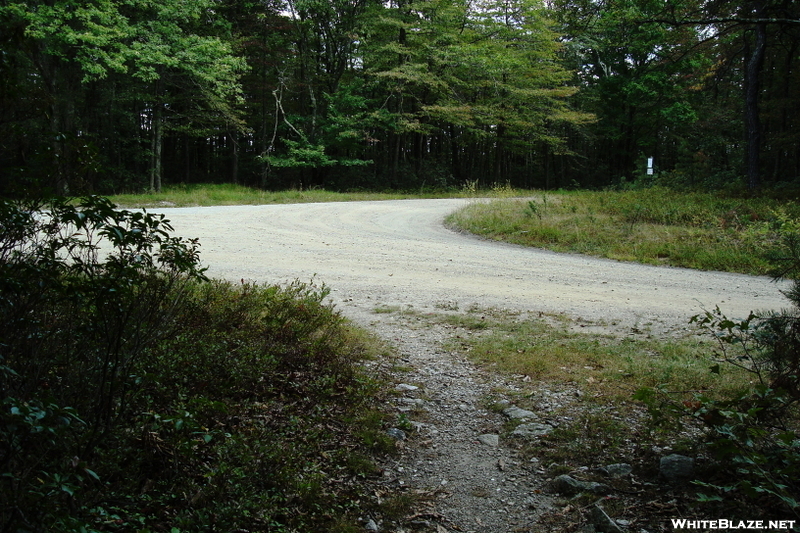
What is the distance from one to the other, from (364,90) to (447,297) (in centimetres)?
2448

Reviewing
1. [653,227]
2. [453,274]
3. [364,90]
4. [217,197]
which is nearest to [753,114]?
[653,227]

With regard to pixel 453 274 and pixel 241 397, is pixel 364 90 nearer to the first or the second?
pixel 453 274

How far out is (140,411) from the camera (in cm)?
313

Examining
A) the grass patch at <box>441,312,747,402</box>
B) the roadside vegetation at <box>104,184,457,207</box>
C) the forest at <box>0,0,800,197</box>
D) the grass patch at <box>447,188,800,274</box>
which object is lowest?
the grass patch at <box>441,312,747,402</box>

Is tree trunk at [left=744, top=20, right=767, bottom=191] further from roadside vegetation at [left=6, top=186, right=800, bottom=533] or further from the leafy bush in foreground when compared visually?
the leafy bush in foreground

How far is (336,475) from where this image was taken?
10.3 ft

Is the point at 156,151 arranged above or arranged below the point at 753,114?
below

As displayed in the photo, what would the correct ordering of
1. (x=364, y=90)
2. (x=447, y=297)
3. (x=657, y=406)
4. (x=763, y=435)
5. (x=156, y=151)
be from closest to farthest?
(x=763, y=435) < (x=657, y=406) < (x=447, y=297) < (x=156, y=151) < (x=364, y=90)

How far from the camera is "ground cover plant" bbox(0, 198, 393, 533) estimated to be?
197 cm

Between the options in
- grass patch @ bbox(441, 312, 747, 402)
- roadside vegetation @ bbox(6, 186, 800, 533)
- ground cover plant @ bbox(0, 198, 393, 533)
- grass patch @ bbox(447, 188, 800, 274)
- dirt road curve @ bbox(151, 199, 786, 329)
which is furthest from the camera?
grass patch @ bbox(447, 188, 800, 274)

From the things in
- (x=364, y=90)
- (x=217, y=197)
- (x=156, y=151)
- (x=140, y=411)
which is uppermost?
(x=364, y=90)

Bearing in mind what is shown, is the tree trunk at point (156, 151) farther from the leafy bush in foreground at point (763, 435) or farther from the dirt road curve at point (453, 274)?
the leafy bush in foreground at point (763, 435)

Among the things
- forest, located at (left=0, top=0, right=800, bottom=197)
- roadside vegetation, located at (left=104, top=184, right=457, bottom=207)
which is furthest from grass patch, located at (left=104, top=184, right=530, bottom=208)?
forest, located at (left=0, top=0, right=800, bottom=197)

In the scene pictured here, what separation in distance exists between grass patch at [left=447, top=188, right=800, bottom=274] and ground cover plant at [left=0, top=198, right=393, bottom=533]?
845 cm
